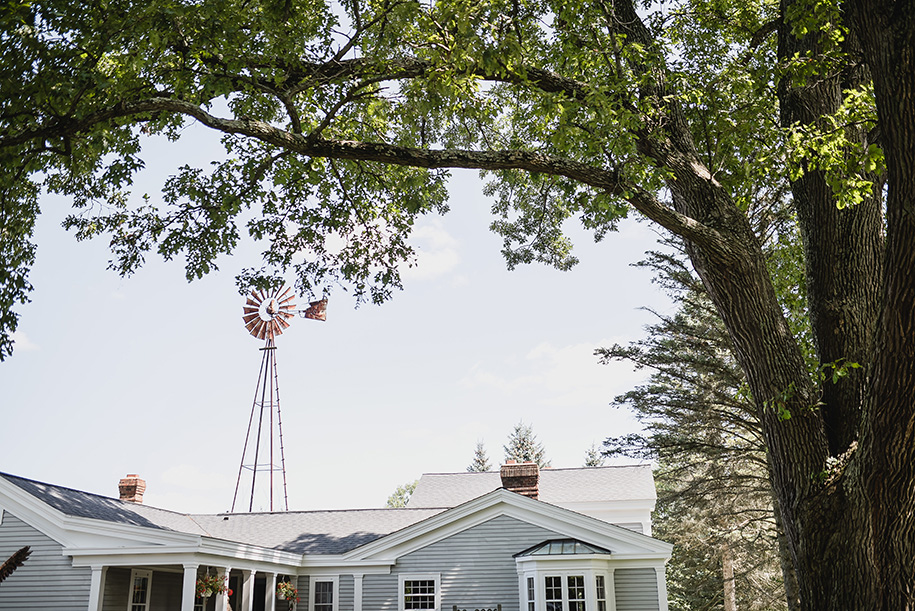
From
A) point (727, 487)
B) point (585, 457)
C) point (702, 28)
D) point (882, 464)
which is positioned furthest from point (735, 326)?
point (585, 457)

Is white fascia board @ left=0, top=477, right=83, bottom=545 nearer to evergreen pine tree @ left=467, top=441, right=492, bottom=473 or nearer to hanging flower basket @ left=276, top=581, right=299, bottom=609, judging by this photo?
hanging flower basket @ left=276, top=581, right=299, bottom=609

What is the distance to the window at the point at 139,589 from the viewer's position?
1625 centimetres

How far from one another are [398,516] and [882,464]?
17.7 meters

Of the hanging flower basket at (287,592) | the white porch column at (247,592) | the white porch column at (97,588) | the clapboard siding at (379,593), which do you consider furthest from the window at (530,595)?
the white porch column at (97,588)

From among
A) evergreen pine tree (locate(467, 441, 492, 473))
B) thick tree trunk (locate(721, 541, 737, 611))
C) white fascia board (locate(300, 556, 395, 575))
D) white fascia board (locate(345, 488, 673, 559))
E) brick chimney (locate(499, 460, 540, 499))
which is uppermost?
evergreen pine tree (locate(467, 441, 492, 473))

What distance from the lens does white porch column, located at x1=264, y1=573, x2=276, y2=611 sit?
17.5m

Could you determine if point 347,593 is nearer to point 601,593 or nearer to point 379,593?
point 379,593

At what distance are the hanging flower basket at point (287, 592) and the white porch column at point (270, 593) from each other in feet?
0.53

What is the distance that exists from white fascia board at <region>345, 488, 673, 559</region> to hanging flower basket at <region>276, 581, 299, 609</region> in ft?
5.35

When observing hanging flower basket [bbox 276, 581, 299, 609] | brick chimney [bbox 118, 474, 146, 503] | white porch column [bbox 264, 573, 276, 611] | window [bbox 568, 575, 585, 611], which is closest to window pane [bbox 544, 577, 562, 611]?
window [bbox 568, 575, 585, 611]

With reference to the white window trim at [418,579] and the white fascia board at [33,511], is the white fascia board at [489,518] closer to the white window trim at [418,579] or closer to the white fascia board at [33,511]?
the white window trim at [418,579]

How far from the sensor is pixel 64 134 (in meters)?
6.26

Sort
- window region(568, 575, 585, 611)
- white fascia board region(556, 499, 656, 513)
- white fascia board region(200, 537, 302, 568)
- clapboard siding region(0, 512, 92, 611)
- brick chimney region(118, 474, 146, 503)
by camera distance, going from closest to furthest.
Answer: white fascia board region(200, 537, 302, 568)
clapboard siding region(0, 512, 92, 611)
window region(568, 575, 585, 611)
brick chimney region(118, 474, 146, 503)
white fascia board region(556, 499, 656, 513)

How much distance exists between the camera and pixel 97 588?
1497 cm
